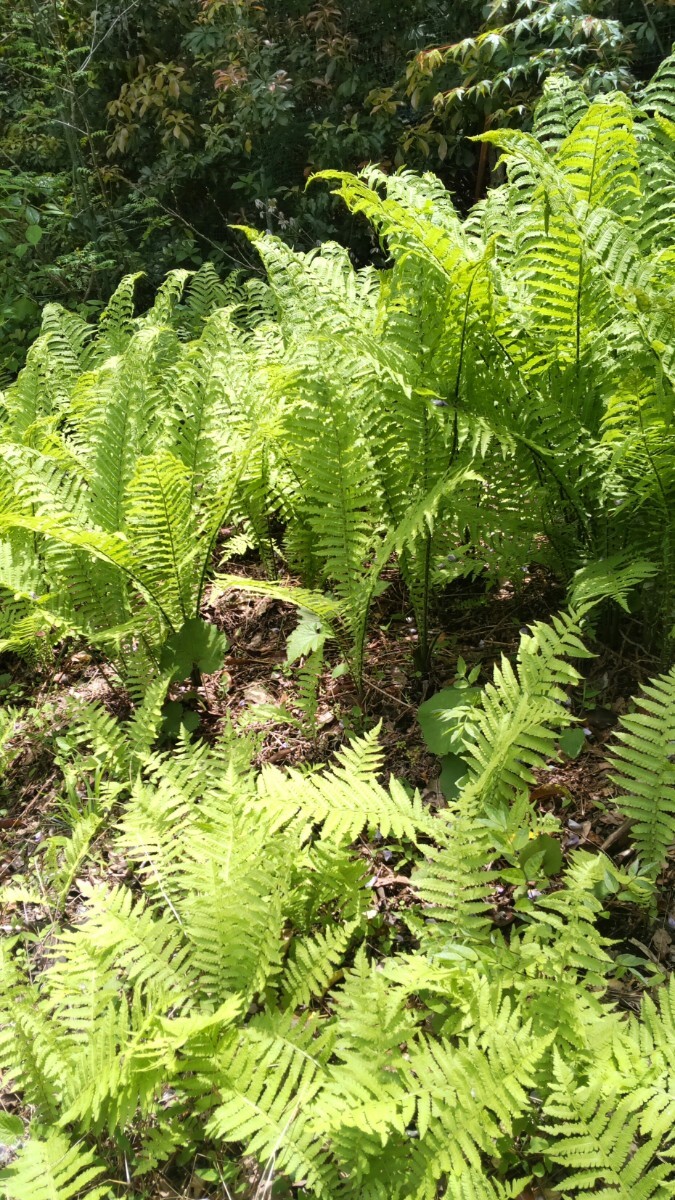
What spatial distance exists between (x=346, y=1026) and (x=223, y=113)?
6189 mm

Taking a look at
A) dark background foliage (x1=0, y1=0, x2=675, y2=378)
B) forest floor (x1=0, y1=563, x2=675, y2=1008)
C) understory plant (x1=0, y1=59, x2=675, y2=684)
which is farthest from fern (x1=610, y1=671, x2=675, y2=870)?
dark background foliage (x1=0, y1=0, x2=675, y2=378)

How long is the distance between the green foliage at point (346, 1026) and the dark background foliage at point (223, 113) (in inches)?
159

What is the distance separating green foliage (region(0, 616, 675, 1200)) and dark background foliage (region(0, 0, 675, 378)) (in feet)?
13.3

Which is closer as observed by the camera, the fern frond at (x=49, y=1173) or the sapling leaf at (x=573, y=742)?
the fern frond at (x=49, y=1173)

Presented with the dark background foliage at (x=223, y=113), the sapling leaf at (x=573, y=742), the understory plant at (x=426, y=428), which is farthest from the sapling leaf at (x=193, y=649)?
the dark background foliage at (x=223, y=113)

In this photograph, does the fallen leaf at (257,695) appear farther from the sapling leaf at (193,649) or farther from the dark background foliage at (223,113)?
the dark background foliage at (223,113)

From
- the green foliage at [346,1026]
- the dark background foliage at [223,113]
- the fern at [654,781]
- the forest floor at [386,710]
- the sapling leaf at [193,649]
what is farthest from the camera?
the dark background foliage at [223,113]

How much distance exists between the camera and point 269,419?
232 centimetres

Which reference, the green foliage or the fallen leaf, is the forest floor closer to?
the fallen leaf

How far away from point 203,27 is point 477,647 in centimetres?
531

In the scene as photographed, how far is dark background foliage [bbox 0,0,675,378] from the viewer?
14.9 feet

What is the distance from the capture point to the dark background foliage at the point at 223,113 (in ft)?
14.9

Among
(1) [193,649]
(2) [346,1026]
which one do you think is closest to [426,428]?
(1) [193,649]

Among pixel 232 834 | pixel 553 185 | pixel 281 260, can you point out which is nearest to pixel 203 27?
pixel 281 260
